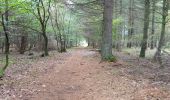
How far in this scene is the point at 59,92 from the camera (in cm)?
796

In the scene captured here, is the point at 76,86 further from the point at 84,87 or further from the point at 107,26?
the point at 107,26

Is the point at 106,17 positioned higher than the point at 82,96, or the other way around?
the point at 106,17

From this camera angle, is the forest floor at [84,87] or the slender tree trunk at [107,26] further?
the slender tree trunk at [107,26]

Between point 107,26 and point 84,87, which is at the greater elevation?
point 107,26

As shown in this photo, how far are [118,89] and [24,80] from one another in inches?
153

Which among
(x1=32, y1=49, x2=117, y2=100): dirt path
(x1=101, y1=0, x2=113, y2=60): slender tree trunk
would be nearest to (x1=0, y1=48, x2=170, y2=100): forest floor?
(x1=32, y1=49, x2=117, y2=100): dirt path

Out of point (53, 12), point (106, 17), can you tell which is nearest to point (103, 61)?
point (106, 17)

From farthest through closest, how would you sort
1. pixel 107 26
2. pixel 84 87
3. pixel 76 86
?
1. pixel 107 26
2. pixel 76 86
3. pixel 84 87

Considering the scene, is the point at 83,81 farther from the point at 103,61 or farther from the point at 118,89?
the point at 103,61

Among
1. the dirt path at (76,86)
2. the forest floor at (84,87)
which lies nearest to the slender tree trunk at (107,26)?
the dirt path at (76,86)

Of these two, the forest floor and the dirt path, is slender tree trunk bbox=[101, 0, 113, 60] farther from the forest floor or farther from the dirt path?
the forest floor

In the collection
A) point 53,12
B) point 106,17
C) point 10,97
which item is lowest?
point 10,97

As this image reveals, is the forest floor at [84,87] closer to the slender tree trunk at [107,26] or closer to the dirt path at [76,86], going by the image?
the dirt path at [76,86]

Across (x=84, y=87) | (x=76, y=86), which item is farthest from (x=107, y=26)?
(x=84, y=87)
